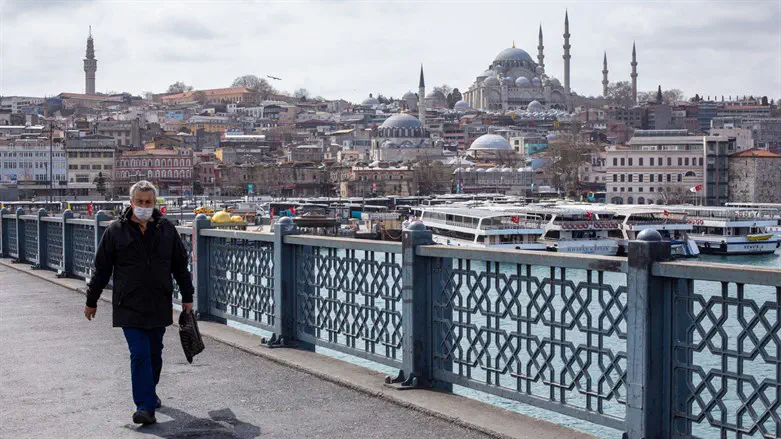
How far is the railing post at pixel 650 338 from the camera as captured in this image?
4617mm

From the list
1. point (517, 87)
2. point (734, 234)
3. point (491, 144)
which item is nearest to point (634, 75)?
point (517, 87)

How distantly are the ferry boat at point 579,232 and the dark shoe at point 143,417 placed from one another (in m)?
43.9

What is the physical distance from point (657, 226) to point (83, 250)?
40.8 metres

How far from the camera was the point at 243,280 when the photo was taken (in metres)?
8.48

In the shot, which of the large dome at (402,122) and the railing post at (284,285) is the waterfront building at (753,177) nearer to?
the large dome at (402,122)

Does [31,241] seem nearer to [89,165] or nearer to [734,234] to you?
[734,234]

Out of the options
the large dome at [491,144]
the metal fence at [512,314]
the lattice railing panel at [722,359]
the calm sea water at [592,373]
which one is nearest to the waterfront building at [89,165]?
the large dome at [491,144]

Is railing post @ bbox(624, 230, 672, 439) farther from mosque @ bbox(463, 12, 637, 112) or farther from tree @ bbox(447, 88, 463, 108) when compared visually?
tree @ bbox(447, 88, 463, 108)

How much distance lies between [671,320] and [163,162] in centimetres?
9563

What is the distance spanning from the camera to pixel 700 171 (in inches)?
3590

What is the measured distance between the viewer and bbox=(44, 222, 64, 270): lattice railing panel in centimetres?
1415

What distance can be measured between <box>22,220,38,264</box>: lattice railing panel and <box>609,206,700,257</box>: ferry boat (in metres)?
33.7

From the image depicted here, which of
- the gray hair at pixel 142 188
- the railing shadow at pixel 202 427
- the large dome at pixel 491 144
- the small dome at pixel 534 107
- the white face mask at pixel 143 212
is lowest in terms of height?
the railing shadow at pixel 202 427

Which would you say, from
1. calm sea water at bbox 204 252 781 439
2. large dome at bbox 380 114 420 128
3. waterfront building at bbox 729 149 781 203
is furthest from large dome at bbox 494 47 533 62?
calm sea water at bbox 204 252 781 439
